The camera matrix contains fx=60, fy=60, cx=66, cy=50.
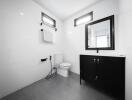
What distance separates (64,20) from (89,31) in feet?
4.72

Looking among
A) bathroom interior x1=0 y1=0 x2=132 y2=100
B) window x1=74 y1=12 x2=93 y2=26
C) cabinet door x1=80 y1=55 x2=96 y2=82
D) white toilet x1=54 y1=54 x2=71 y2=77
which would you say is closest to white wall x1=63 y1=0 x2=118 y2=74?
bathroom interior x1=0 y1=0 x2=132 y2=100

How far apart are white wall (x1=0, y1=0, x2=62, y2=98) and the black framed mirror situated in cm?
165

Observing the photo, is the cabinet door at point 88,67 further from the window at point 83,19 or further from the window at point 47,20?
the window at point 47,20

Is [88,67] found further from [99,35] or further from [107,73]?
[99,35]

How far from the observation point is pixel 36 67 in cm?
192

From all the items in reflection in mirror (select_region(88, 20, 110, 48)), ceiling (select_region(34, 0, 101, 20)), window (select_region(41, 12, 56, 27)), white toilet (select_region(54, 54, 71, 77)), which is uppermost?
ceiling (select_region(34, 0, 101, 20))

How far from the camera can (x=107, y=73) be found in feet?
4.34

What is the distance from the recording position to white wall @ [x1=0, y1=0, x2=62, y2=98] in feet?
4.26

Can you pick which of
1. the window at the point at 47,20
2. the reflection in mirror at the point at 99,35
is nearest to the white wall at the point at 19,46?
the window at the point at 47,20

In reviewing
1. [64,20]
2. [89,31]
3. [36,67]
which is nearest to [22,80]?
[36,67]

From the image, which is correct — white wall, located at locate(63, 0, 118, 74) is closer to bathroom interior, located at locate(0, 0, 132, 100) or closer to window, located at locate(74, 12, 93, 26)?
bathroom interior, located at locate(0, 0, 132, 100)

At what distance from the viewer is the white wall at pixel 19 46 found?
1300mm

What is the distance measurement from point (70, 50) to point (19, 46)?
5.96 ft

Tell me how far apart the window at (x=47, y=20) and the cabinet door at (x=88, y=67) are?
1770 millimetres
